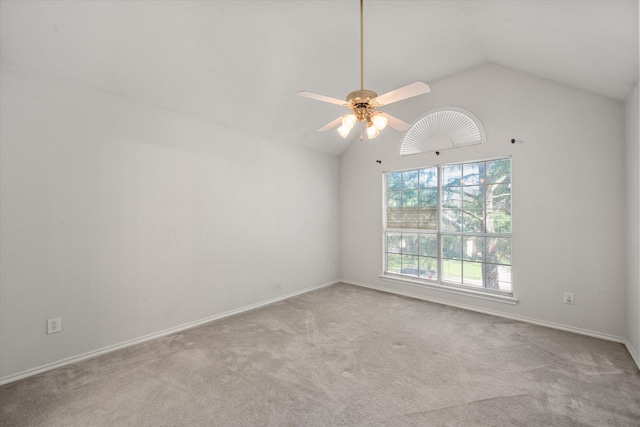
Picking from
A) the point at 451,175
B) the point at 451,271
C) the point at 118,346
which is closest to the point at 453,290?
the point at 451,271

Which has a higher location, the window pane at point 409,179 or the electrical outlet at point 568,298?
the window pane at point 409,179

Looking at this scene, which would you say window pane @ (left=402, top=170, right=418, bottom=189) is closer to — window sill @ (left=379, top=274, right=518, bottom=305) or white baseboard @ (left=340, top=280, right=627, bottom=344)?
window sill @ (left=379, top=274, right=518, bottom=305)

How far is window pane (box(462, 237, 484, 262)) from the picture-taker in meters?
3.69

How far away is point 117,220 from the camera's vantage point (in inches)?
106

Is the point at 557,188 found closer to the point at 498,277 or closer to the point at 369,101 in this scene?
the point at 498,277

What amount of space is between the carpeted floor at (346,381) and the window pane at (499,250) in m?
0.78

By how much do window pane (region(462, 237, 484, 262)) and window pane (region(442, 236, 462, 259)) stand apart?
57 mm

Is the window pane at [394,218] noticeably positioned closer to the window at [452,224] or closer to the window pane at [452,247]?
the window at [452,224]

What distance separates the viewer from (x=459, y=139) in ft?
12.4

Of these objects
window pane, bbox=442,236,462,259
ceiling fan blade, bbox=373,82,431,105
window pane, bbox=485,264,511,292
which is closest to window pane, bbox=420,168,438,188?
window pane, bbox=442,236,462,259

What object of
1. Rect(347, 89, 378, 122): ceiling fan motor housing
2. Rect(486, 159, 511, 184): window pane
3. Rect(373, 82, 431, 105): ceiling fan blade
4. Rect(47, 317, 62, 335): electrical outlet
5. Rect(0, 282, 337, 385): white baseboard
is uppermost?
Rect(373, 82, 431, 105): ceiling fan blade

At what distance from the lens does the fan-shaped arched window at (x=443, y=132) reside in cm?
368

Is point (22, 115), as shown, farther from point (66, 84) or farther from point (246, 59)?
point (246, 59)

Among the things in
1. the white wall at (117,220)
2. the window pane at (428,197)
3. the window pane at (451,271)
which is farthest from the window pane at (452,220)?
the white wall at (117,220)
